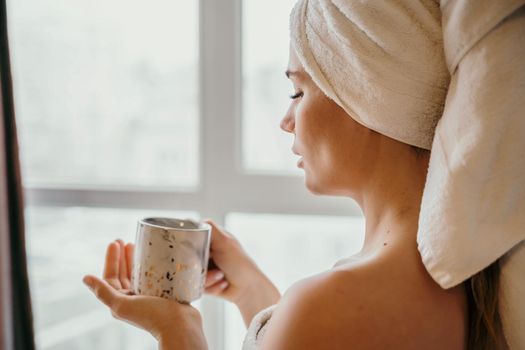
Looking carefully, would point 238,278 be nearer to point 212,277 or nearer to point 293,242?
point 212,277

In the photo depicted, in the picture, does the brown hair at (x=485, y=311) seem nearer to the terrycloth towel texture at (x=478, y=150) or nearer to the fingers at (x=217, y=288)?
the terrycloth towel texture at (x=478, y=150)

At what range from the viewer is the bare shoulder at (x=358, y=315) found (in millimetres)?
622

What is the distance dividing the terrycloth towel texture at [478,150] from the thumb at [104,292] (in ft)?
1.55

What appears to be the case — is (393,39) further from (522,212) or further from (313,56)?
(522,212)

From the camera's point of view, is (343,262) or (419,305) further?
(343,262)

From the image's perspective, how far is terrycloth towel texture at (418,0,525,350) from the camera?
1.91 feet

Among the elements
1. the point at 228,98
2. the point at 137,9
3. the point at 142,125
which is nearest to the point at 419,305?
the point at 228,98

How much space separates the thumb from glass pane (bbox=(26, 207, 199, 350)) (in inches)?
26.7

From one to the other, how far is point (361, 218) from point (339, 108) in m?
0.65

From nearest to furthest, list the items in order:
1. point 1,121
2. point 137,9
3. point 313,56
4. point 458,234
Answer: point 458,234 < point 313,56 < point 1,121 < point 137,9

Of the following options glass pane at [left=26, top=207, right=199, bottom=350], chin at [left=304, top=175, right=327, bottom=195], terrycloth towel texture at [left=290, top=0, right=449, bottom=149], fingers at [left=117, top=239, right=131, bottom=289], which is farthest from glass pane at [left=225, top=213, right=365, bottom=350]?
terrycloth towel texture at [left=290, top=0, right=449, bottom=149]

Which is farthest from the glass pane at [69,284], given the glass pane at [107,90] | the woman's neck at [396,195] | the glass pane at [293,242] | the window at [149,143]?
the woman's neck at [396,195]

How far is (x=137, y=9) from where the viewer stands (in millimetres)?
1431

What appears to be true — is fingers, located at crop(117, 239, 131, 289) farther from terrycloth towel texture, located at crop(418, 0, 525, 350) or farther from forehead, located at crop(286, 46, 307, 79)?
terrycloth towel texture, located at crop(418, 0, 525, 350)
